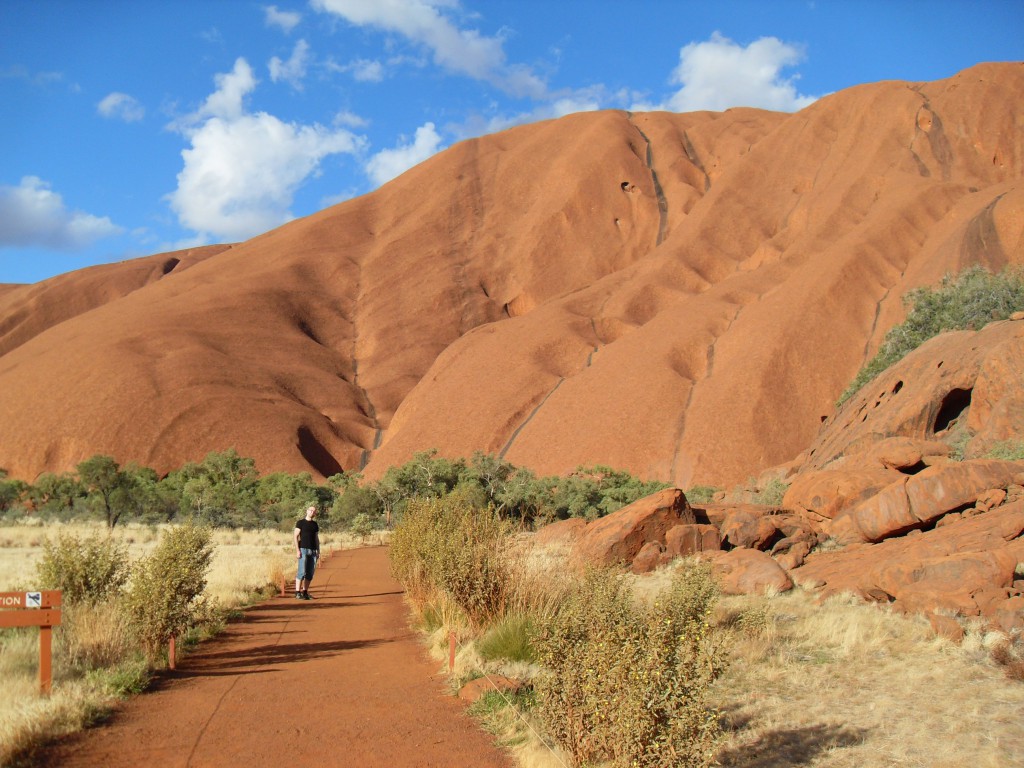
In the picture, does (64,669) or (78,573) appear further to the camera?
(78,573)

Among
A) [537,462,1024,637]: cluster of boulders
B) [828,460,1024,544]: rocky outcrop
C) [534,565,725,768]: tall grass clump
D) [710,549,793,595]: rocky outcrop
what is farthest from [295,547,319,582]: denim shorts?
[828,460,1024,544]: rocky outcrop

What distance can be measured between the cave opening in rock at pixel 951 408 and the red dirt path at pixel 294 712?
1723cm

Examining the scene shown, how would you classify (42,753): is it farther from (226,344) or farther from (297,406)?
(226,344)

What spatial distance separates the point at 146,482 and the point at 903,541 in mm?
39627

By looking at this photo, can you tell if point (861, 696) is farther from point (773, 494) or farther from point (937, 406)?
point (937, 406)

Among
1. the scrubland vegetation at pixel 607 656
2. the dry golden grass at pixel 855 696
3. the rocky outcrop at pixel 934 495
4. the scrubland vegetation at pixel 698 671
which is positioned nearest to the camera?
the scrubland vegetation at pixel 698 671

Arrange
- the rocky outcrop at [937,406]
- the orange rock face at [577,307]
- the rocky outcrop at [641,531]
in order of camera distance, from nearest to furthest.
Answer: the rocky outcrop at [641,531], the rocky outcrop at [937,406], the orange rock face at [577,307]

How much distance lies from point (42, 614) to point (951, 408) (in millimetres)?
22450

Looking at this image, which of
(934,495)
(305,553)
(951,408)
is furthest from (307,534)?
(951,408)

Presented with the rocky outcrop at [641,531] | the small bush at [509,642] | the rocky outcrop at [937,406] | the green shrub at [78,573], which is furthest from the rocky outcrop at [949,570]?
the green shrub at [78,573]

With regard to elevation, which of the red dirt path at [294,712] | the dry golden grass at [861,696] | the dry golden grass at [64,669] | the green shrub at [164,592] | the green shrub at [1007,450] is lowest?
the dry golden grass at [861,696]

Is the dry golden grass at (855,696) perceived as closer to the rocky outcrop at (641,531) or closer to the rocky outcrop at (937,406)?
the rocky outcrop at (641,531)

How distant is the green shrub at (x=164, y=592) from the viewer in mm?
8945

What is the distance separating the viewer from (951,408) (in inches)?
910
